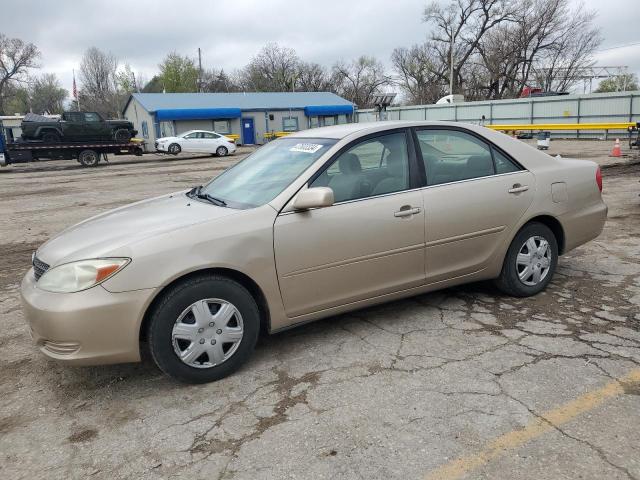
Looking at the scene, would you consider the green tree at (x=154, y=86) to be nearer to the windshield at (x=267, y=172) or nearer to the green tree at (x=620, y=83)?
the green tree at (x=620, y=83)

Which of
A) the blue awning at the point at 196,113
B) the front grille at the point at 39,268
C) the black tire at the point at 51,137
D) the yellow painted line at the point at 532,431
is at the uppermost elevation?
the blue awning at the point at 196,113

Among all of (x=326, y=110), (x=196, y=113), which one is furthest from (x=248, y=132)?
(x=326, y=110)

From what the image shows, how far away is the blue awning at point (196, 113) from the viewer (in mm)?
38500

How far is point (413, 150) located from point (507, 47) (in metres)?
51.9

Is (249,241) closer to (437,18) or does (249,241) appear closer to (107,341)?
(107,341)

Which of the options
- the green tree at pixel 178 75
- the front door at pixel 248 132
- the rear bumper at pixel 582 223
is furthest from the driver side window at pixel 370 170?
the green tree at pixel 178 75

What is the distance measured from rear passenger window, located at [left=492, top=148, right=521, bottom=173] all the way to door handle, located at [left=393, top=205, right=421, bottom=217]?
97cm

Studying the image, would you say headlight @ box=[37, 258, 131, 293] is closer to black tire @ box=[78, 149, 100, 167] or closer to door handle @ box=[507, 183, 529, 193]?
door handle @ box=[507, 183, 529, 193]

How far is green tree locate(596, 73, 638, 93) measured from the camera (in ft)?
204

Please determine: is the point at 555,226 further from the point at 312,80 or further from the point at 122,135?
the point at 312,80

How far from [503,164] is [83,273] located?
10.8 feet

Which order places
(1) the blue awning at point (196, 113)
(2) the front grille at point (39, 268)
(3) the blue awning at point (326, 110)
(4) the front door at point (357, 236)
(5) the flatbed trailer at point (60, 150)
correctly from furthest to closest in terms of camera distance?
(3) the blue awning at point (326, 110) < (1) the blue awning at point (196, 113) < (5) the flatbed trailer at point (60, 150) < (4) the front door at point (357, 236) < (2) the front grille at point (39, 268)

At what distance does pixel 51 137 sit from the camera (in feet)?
80.0

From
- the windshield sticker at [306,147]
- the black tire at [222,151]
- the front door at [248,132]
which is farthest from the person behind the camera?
the front door at [248,132]
